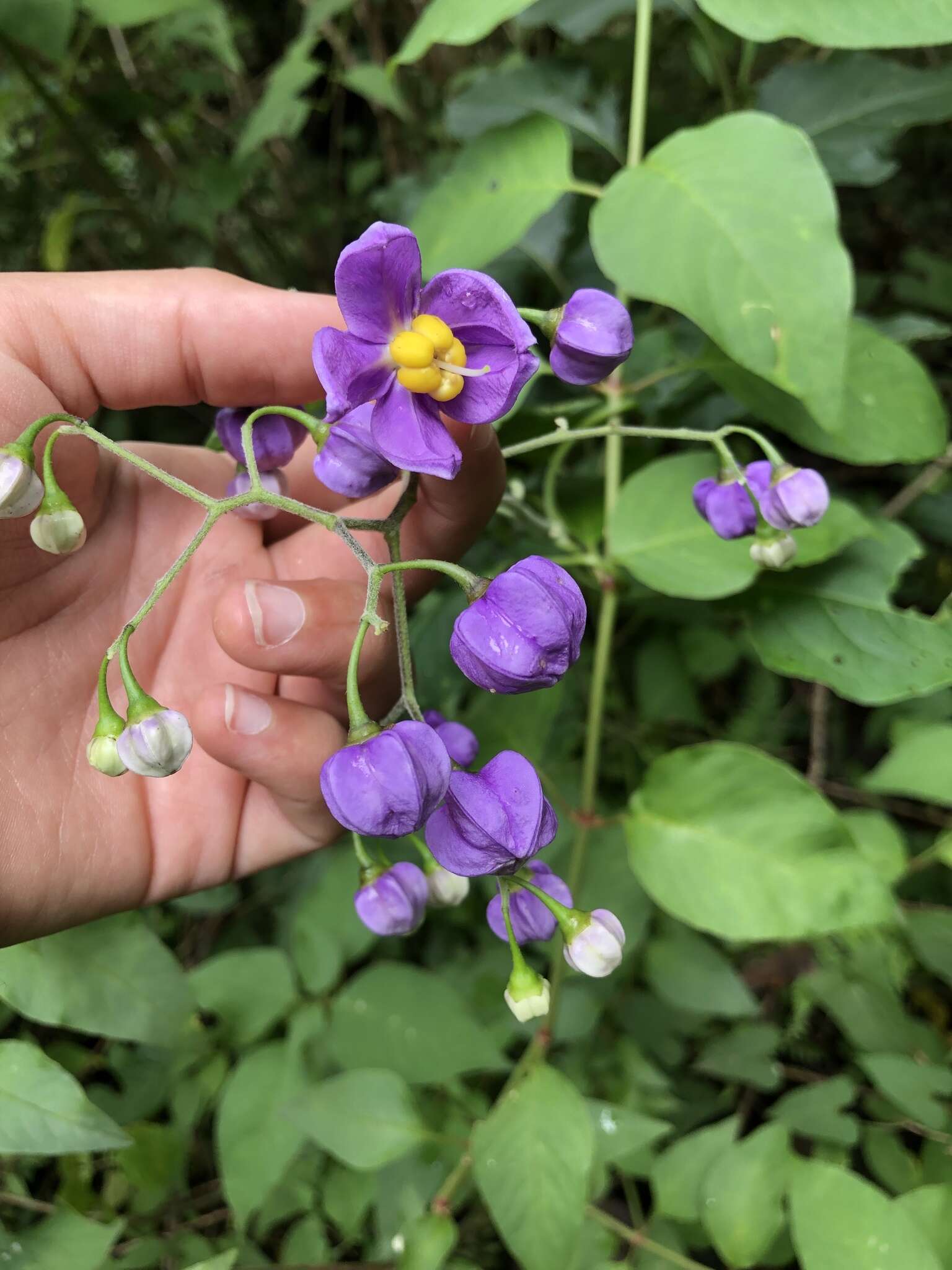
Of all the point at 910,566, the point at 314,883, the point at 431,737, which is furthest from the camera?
the point at 910,566

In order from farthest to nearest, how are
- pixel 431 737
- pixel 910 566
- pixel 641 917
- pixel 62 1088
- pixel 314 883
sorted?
pixel 910 566, pixel 314 883, pixel 641 917, pixel 62 1088, pixel 431 737

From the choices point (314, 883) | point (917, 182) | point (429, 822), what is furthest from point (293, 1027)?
point (917, 182)

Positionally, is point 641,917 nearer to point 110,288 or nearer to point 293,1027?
point 293,1027

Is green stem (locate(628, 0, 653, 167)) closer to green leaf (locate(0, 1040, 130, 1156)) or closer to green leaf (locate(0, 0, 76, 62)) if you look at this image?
green leaf (locate(0, 0, 76, 62))

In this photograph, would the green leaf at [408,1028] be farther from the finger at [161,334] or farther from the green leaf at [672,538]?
the finger at [161,334]

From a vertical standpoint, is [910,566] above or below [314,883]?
above

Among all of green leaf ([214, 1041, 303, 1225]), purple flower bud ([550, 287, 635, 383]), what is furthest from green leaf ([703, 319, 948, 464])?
green leaf ([214, 1041, 303, 1225])

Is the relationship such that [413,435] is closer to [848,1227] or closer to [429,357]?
[429,357]
